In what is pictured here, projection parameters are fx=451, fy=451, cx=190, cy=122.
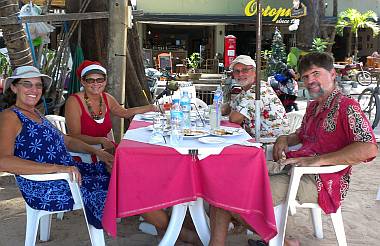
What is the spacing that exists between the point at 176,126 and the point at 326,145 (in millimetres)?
938

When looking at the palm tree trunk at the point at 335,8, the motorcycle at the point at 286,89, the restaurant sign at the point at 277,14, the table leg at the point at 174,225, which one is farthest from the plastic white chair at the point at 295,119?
the palm tree trunk at the point at 335,8

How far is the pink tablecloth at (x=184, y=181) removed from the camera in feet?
8.13

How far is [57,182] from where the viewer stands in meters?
2.72

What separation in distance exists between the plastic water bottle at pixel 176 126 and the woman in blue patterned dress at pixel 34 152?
61cm

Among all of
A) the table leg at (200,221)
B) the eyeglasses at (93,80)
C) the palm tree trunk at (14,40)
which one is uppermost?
the palm tree trunk at (14,40)

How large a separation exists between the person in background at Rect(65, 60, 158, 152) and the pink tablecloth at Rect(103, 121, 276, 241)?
3.41 ft

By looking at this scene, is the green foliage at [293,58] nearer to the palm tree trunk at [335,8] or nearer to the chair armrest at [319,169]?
the palm tree trunk at [335,8]

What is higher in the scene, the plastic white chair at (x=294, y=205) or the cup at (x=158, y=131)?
the cup at (x=158, y=131)

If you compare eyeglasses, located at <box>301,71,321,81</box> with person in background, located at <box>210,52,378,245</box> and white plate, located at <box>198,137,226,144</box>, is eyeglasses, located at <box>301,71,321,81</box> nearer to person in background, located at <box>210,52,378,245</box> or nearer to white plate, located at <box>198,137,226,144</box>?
person in background, located at <box>210,52,378,245</box>

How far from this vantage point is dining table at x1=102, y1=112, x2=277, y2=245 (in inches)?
97.7

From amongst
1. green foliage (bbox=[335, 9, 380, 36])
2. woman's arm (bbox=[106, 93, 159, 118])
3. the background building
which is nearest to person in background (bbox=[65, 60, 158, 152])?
woman's arm (bbox=[106, 93, 159, 118])

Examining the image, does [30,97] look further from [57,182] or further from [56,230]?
[56,230]

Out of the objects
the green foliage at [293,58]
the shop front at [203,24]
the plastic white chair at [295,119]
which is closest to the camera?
the plastic white chair at [295,119]

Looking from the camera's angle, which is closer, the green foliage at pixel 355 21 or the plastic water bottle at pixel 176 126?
the plastic water bottle at pixel 176 126
